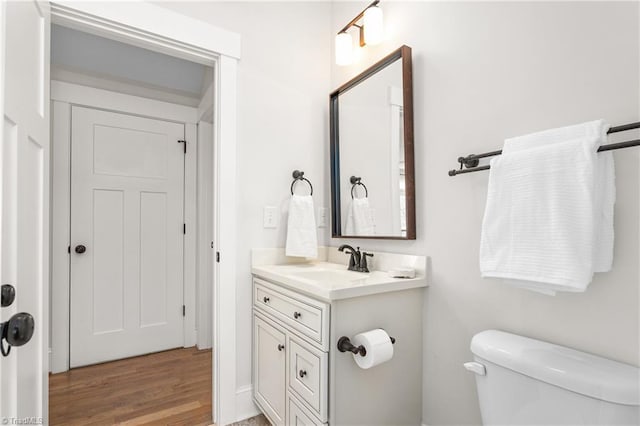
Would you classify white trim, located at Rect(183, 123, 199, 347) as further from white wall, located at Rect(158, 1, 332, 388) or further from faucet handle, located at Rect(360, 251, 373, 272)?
A: faucet handle, located at Rect(360, 251, 373, 272)

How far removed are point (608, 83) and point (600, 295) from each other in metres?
0.62

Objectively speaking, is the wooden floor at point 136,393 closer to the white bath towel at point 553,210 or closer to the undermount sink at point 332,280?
the undermount sink at point 332,280

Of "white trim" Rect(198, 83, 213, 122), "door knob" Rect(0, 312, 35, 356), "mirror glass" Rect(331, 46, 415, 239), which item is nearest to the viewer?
"door knob" Rect(0, 312, 35, 356)

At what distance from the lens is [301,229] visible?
6.18 feet

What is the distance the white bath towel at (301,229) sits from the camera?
6.11 ft

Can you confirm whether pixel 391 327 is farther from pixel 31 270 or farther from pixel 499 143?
pixel 31 270

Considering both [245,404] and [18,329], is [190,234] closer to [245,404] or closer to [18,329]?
[245,404]

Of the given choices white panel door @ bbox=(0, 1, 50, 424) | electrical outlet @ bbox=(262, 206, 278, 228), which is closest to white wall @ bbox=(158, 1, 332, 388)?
electrical outlet @ bbox=(262, 206, 278, 228)

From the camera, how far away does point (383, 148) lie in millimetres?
1692

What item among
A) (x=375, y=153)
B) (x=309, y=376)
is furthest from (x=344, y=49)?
(x=309, y=376)

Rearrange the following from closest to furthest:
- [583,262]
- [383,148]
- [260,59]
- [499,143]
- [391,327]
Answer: [583,262], [499,143], [391,327], [383,148], [260,59]

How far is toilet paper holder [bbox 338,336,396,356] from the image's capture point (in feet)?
3.90

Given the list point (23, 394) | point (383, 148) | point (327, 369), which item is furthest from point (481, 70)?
point (23, 394)

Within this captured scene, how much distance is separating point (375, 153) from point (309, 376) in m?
1.11
